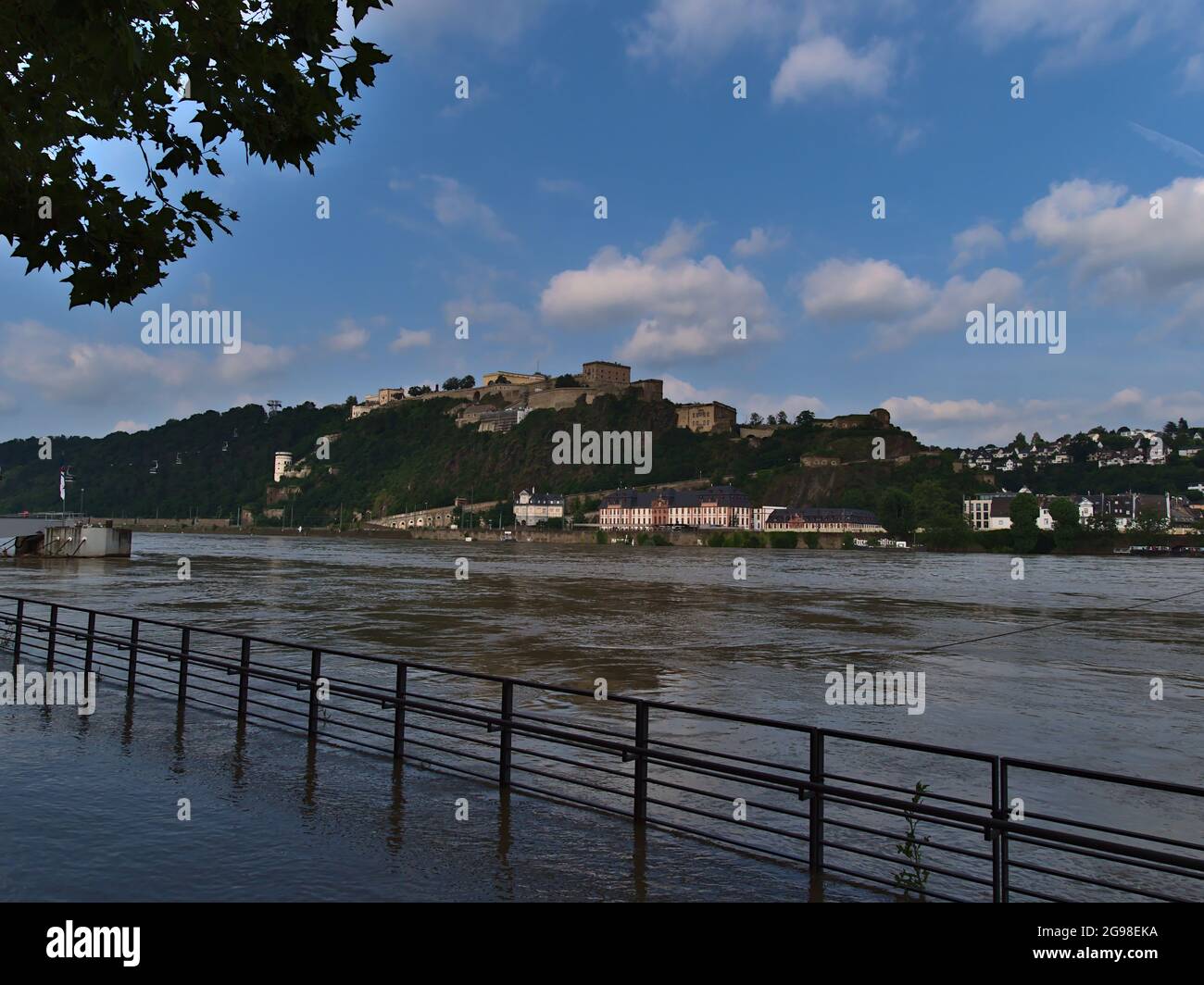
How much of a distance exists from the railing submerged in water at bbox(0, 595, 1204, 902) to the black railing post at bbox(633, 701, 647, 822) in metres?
0.02

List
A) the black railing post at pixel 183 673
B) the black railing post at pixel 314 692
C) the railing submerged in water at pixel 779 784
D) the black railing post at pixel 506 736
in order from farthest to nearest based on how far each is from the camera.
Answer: the black railing post at pixel 183 673 → the black railing post at pixel 314 692 → the black railing post at pixel 506 736 → the railing submerged in water at pixel 779 784

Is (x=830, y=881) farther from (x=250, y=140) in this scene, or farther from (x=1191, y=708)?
(x=1191, y=708)

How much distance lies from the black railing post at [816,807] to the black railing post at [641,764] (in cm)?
135

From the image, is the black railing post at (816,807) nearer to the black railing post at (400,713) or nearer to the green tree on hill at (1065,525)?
the black railing post at (400,713)

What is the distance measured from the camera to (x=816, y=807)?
6.38 m

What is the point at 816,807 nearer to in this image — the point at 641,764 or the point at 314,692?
the point at 641,764

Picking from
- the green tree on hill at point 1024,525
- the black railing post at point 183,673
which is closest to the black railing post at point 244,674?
the black railing post at point 183,673

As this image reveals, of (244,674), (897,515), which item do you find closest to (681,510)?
(897,515)

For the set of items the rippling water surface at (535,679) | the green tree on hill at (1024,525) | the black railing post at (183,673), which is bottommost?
the rippling water surface at (535,679)

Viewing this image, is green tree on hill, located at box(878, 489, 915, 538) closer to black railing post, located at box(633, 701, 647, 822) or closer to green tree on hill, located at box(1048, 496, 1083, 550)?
green tree on hill, located at box(1048, 496, 1083, 550)

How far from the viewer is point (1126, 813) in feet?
33.0

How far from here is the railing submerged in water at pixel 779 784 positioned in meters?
5.57

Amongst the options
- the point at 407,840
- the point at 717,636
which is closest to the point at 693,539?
the point at 717,636
